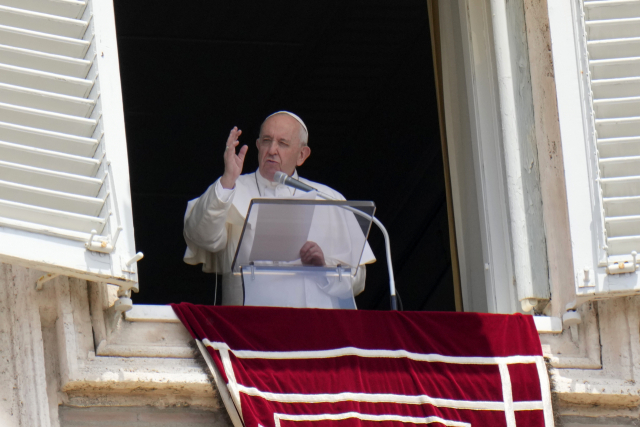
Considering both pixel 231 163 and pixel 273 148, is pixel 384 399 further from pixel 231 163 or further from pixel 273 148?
pixel 273 148

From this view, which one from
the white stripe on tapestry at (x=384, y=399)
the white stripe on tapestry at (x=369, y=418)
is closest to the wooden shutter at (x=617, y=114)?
the white stripe on tapestry at (x=384, y=399)

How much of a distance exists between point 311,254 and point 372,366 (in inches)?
18.8

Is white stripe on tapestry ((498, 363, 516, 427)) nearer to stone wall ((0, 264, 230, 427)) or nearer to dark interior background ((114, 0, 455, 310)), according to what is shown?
stone wall ((0, 264, 230, 427))

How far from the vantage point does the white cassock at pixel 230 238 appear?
13.9 ft

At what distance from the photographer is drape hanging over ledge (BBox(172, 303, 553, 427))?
3.68 metres

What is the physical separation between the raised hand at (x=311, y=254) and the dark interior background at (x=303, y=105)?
9.61 feet

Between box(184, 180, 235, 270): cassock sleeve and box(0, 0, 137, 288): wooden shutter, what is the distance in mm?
710

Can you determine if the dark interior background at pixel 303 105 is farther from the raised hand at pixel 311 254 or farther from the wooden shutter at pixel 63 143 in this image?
the wooden shutter at pixel 63 143

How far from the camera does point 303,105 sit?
770 cm

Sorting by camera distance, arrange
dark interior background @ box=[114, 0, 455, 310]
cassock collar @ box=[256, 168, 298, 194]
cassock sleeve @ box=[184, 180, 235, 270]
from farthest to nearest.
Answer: dark interior background @ box=[114, 0, 455, 310], cassock collar @ box=[256, 168, 298, 194], cassock sleeve @ box=[184, 180, 235, 270]

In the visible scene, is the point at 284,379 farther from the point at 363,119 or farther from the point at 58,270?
the point at 363,119

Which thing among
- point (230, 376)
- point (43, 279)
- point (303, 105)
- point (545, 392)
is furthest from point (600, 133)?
point (303, 105)

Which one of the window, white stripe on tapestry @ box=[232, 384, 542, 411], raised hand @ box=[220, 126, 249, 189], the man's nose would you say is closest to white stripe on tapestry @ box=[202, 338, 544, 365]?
white stripe on tapestry @ box=[232, 384, 542, 411]

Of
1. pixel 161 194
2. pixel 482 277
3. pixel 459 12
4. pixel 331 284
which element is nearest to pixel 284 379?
pixel 331 284
